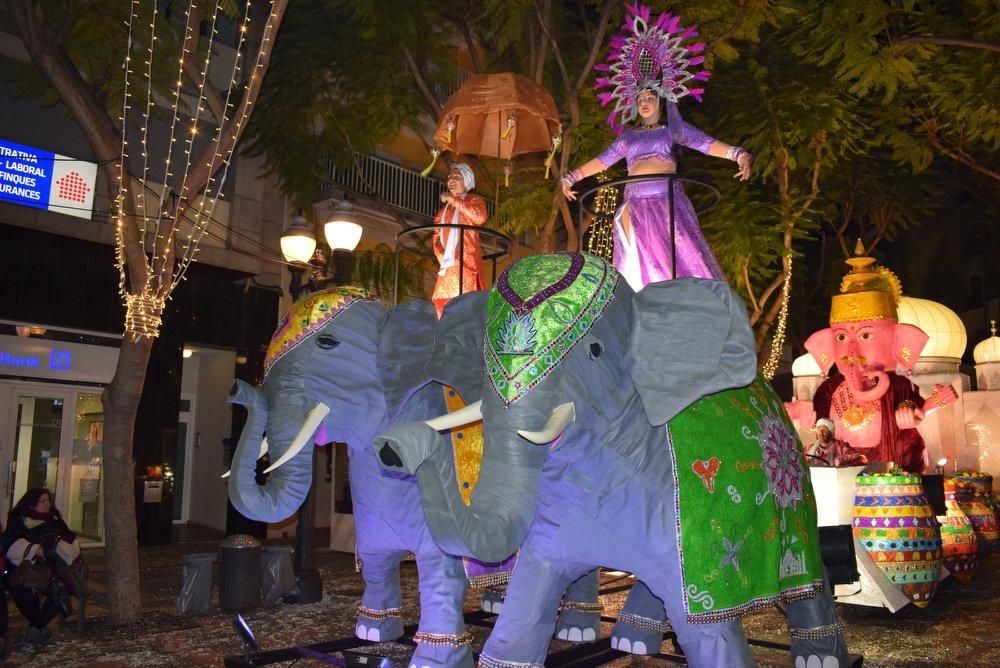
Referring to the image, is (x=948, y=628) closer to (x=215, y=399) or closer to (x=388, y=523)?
(x=388, y=523)

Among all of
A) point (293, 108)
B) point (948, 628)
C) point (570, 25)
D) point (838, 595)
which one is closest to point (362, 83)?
point (293, 108)

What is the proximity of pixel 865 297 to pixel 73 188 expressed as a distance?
35.8 feet

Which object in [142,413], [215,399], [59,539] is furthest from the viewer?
[215,399]

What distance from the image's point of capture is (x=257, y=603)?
326 inches

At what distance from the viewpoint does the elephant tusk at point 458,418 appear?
3.45m

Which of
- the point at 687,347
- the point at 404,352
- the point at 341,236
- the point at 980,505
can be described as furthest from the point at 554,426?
the point at 980,505

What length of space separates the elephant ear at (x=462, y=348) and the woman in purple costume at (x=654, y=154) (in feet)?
3.11

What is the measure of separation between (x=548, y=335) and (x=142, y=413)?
37.7 ft

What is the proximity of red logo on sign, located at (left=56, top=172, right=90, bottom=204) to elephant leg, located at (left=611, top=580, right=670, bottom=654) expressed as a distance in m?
10.5

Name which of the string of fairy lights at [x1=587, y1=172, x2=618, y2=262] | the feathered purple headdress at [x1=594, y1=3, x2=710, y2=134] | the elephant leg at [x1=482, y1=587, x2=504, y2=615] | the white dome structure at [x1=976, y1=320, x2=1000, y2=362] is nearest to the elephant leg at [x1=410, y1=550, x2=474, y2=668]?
the elephant leg at [x1=482, y1=587, x2=504, y2=615]

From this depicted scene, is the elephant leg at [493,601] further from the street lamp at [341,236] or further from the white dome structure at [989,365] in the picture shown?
the white dome structure at [989,365]

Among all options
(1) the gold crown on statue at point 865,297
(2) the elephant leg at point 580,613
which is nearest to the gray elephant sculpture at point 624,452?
(2) the elephant leg at point 580,613

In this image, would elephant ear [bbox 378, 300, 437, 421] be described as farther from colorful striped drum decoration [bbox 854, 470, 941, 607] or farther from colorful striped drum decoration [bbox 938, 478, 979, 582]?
colorful striped drum decoration [bbox 938, 478, 979, 582]

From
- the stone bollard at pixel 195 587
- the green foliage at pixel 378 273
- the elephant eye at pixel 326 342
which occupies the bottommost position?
the stone bollard at pixel 195 587
